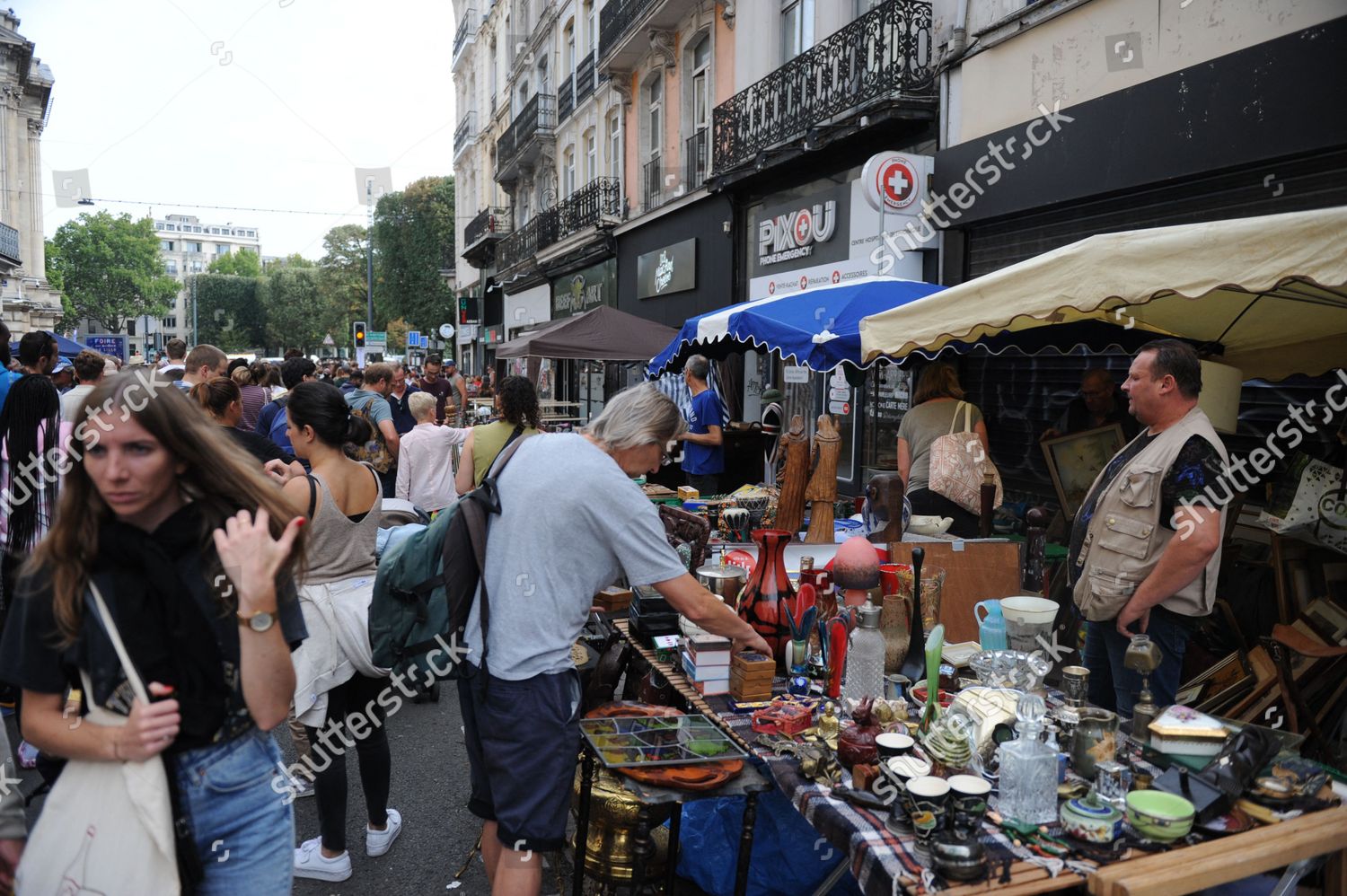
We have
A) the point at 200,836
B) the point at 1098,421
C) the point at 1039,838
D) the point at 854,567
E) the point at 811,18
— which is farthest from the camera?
the point at 811,18

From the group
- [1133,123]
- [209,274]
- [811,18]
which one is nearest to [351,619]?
[1133,123]

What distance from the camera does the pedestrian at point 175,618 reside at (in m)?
1.70

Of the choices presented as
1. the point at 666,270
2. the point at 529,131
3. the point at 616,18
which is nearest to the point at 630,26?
the point at 616,18

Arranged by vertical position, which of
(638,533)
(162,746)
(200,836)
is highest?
(638,533)

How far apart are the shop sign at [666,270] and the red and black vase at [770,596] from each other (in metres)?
12.6

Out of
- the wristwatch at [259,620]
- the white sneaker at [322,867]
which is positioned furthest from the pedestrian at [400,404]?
the wristwatch at [259,620]

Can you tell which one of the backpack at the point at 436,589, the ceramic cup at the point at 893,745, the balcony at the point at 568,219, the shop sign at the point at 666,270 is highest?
the balcony at the point at 568,219

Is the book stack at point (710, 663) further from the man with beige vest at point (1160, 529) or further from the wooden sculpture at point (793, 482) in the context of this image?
the wooden sculpture at point (793, 482)

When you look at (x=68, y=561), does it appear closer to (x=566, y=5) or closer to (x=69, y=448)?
(x=69, y=448)

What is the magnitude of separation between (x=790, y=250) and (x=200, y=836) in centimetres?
1146

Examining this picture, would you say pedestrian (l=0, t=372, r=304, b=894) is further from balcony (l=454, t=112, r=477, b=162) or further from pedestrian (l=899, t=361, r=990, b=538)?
balcony (l=454, t=112, r=477, b=162)

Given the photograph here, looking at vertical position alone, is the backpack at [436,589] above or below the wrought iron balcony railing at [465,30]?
below

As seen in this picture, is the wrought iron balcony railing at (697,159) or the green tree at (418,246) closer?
the wrought iron balcony railing at (697,159)

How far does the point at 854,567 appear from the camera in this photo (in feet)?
10.7
